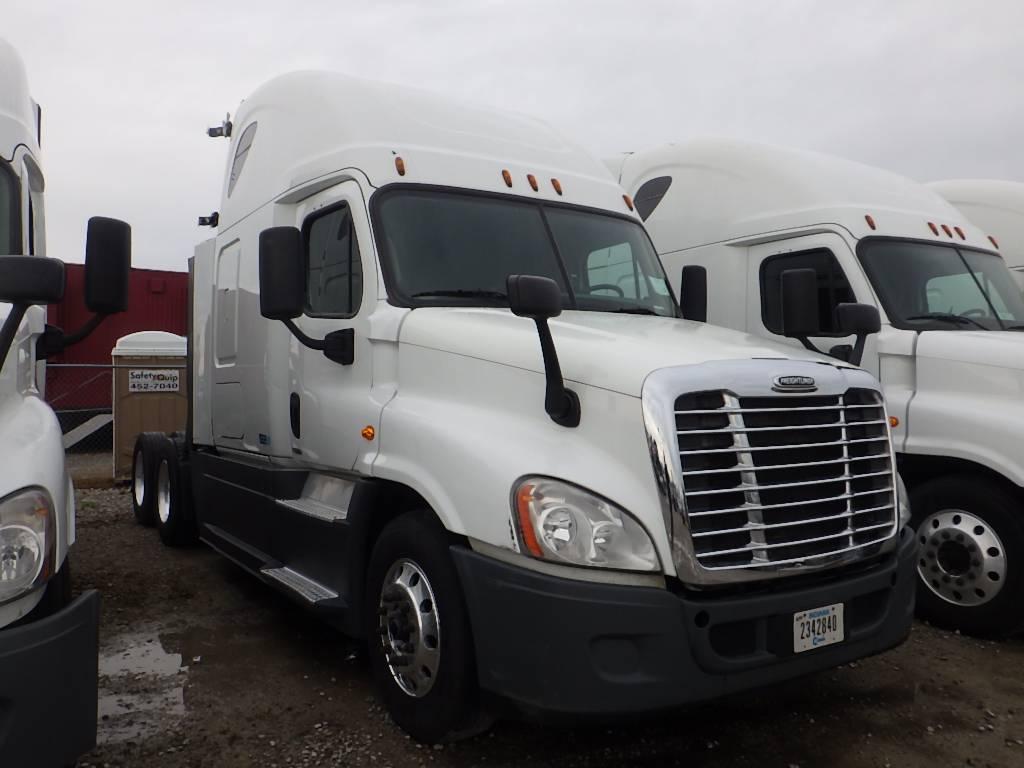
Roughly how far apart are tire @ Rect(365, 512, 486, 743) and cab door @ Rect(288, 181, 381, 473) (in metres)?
0.53

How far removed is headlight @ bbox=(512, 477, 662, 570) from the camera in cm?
285

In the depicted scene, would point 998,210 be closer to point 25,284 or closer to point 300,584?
point 300,584

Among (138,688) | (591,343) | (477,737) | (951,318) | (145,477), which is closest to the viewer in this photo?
(591,343)

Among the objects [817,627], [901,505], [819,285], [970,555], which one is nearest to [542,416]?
[817,627]

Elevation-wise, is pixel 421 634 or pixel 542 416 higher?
pixel 542 416

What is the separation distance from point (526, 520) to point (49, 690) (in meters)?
1.52

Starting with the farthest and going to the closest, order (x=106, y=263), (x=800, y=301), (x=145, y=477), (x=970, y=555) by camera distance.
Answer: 1. (x=145, y=477)
2. (x=970, y=555)
3. (x=800, y=301)
4. (x=106, y=263)

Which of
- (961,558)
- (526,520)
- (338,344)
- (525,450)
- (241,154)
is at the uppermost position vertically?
(241,154)

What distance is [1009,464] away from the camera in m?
4.73

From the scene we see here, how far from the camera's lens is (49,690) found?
233 centimetres

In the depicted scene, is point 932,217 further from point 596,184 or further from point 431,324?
point 431,324

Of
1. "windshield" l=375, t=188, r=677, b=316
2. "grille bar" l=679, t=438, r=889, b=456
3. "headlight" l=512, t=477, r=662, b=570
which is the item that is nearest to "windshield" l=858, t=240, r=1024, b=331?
"windshield" l=375, t=188, r=677, b=316

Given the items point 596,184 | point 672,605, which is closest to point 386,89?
point 596,184

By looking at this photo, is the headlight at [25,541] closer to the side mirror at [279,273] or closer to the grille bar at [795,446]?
the side mirror at [279,273]
